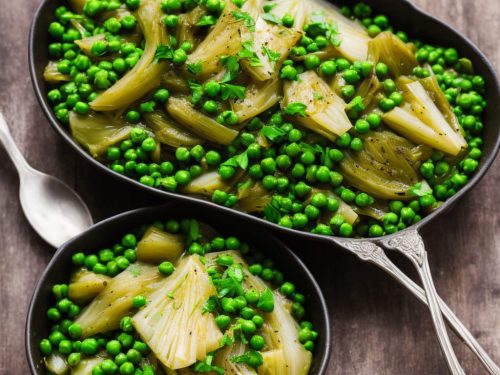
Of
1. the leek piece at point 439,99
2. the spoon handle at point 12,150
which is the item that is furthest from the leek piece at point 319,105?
the spoon handle at point 12,150

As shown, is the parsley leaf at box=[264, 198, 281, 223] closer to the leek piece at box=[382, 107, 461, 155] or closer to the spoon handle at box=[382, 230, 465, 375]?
the spoon handle at box=[382, 230, 465, 375]

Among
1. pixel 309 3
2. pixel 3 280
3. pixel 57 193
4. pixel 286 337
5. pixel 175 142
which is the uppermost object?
pixel 309 3

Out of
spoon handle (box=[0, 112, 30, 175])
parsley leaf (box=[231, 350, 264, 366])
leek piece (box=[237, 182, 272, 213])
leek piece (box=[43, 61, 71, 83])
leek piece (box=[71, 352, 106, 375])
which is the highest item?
leek piece (box=[237, 182, 272, 213])

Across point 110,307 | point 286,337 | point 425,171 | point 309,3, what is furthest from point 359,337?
point 309,3

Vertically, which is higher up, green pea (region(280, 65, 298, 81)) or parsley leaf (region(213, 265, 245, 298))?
green pea (region(280, 65, 298, 81))

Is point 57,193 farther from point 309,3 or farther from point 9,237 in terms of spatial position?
point 309,3

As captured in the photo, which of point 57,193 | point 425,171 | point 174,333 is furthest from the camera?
point 57,193

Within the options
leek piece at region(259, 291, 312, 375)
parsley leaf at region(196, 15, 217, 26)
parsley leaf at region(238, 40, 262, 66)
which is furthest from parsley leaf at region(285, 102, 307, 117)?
leek piece at region(259, 291, 312, 375)
